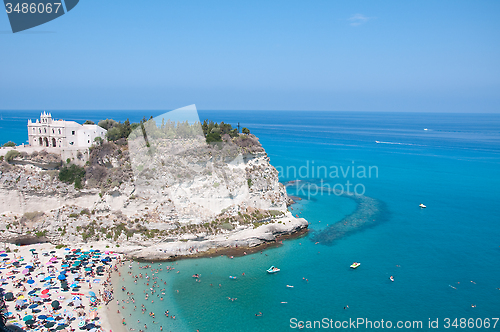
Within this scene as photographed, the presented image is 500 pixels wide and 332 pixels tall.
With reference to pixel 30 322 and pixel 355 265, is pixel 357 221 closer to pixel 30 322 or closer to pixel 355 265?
pixel 355 265

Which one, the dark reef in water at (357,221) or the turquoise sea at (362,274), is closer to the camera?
the turquoise sea at (362,274)

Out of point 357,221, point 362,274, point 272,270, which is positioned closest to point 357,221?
point 357,221

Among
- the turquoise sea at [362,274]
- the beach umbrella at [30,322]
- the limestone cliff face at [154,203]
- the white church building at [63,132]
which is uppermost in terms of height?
the white church building at [63,132]

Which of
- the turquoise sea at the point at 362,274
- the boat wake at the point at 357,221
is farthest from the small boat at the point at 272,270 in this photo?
the boat wake at the point at 357,221

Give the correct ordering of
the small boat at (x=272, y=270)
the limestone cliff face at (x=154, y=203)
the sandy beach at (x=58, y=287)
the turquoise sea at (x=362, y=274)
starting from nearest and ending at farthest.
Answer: the sandy beach at (x=58, y=287), the turquoise sea at (x=362, y=274), the small boat at (x=272, y=270), the limestone cliff face at (x=154, y=203)

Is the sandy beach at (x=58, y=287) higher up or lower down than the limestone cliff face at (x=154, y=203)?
lower down

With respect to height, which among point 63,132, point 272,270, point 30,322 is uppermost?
point 63,132

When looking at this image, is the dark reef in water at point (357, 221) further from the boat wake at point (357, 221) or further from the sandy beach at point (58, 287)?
the sandy beach at point (58, 287)
